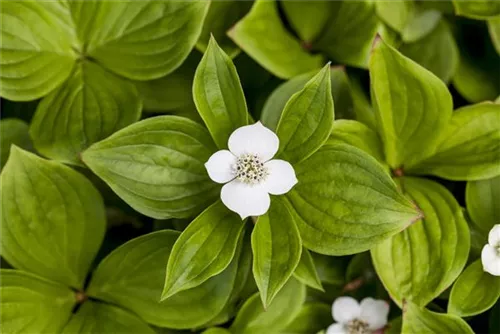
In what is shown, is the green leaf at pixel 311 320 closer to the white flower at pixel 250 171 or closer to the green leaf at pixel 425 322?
the green leaf at pixel 425 322

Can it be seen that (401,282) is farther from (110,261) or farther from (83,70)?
(83,70)

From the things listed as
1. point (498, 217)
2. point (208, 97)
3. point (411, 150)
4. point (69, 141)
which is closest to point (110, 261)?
point (69, 141)

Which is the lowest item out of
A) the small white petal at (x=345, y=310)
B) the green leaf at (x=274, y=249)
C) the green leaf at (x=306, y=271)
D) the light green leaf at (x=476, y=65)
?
the small white petal at (x=345, y=310)

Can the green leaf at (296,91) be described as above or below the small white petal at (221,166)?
below

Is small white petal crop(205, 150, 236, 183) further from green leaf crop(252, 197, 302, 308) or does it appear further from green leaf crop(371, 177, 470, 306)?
green leaf crop(371, 177, 470, 306)

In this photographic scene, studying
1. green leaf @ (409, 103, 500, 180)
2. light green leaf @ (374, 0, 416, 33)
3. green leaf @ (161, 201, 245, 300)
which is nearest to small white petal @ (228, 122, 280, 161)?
green leaf @ (161, 201, 245, 300)

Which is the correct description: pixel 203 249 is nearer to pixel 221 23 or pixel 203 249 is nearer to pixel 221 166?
pixel 221 166

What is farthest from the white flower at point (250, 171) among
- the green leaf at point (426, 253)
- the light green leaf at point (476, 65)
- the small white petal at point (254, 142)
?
the light green leaf at point (476, 65)
